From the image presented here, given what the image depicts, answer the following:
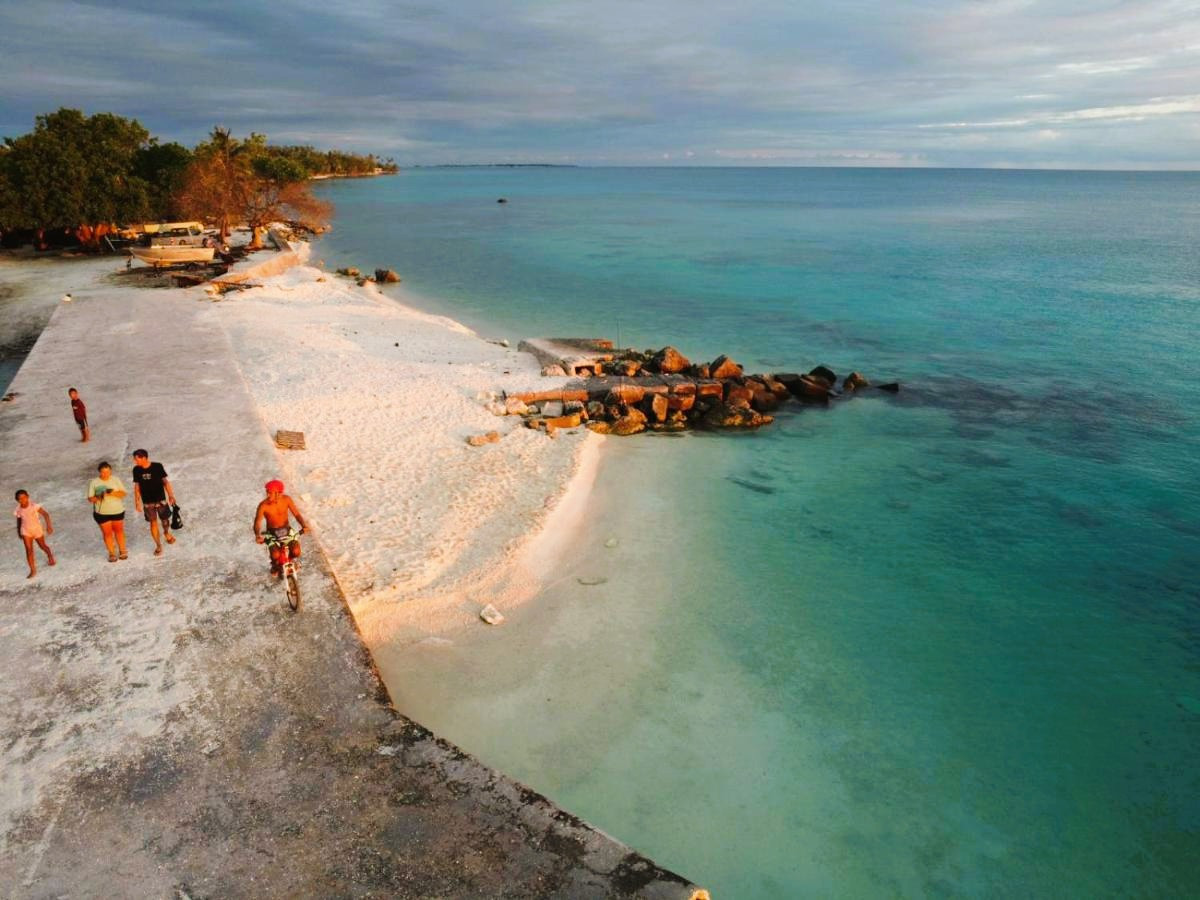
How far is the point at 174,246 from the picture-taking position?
37438mm

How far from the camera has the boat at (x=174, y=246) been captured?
119 feet

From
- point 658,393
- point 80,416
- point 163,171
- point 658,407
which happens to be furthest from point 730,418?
point 163,171

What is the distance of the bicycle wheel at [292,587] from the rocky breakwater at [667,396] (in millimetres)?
11007

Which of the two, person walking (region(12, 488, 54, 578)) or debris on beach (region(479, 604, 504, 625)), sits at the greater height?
person walking (region(12, 488, 54, 578))

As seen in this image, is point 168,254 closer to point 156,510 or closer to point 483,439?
point 483,439

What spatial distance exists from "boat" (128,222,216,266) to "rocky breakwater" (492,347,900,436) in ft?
79.3

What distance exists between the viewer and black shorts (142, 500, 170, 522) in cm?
959

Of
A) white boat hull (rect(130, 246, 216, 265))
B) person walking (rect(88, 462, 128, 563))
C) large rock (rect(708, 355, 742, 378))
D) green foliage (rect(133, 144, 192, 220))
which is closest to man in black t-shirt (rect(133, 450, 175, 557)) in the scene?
person walking (rect(88, 462, 128, 563))

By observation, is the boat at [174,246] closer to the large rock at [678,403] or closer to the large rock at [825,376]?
the large rock at [678,403]

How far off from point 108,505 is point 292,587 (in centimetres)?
264

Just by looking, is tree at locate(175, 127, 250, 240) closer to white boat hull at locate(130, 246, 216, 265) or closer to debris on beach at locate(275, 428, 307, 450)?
white boat hull at locate(130, 246, 216, 265)

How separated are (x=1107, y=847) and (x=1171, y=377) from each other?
83.2ft

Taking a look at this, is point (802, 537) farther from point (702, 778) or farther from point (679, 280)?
point (679, 280)

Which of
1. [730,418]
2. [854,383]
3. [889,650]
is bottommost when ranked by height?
[889,650]
